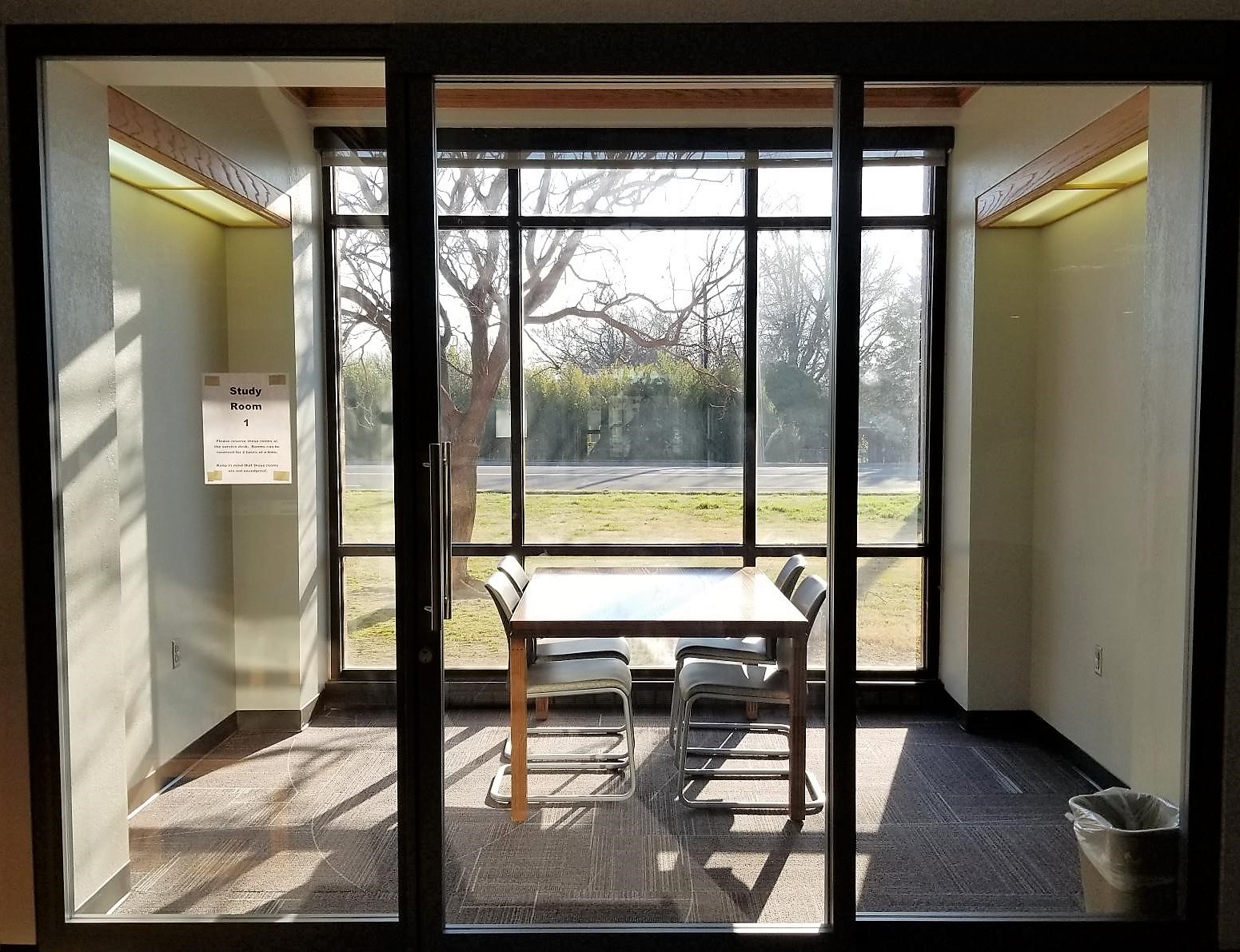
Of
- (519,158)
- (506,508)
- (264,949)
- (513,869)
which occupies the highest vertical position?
(519,158)

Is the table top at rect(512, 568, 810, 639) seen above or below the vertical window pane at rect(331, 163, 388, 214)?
below

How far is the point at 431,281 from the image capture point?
193 cm

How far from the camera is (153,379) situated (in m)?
2.01

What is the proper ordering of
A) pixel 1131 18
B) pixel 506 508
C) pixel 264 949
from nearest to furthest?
pixel 1131 18
pixel 264 949
pixel 506 508

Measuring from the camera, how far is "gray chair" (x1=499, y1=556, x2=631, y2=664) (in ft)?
7.11

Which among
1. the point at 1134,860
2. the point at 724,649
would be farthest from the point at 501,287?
the point at 1134,860

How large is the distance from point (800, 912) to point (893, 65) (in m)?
2.21

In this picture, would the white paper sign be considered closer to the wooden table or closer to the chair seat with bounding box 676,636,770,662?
the wooden table

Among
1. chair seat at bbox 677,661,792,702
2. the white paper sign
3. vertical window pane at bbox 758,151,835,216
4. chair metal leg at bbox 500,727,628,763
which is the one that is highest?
vertical window pane at bbox 758,151,835,216

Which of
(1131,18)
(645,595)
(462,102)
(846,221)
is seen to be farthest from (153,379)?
(1131,18)

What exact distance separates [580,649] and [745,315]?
1.06 metres

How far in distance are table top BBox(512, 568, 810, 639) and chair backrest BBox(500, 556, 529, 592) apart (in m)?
0.03

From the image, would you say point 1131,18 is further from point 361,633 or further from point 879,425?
point 361,633

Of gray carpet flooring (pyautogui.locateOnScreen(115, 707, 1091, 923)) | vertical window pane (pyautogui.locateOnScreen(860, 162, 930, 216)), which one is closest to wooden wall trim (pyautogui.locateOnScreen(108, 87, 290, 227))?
gray carpet flooring (pyautogui.locateOnScreen(115, 707, 1091, 923))
